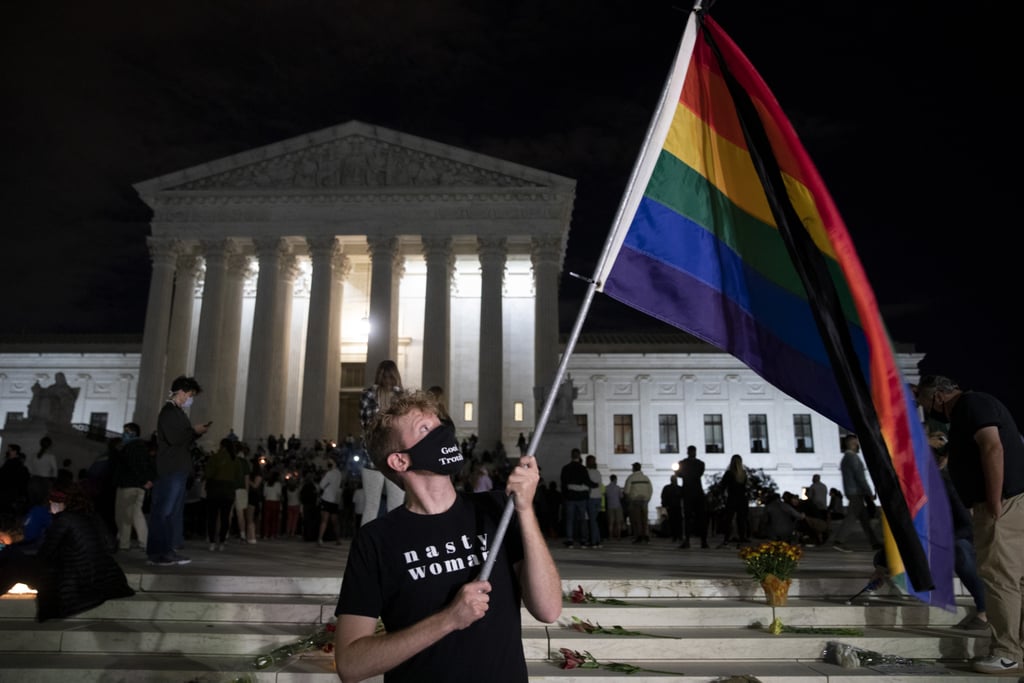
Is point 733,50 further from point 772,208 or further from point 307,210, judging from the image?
point 307,210

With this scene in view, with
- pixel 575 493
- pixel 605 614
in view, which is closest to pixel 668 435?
pixel 575 493

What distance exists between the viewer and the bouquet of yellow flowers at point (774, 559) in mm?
6910

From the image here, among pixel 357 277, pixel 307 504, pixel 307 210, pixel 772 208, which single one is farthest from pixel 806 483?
pixel 772 208

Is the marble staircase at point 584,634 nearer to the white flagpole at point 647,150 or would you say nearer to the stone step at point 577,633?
the stone step at point 577,633

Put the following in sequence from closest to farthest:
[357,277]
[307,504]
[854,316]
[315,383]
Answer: [854,316]
[307,504]
[315,383]
[357,277]

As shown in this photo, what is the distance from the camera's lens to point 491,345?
107 feet

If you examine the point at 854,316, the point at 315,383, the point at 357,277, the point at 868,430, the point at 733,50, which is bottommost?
the point at 868,430

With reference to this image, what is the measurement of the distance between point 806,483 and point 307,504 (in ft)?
132

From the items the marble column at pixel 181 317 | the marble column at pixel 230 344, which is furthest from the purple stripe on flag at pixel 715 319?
the marble column at pixel 181 317

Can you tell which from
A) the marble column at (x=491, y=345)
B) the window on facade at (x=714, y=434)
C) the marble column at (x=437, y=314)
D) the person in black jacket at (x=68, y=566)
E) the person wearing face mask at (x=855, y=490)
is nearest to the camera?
the person in black jacket at (x=68, y=566)

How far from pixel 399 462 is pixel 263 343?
32.2 metres

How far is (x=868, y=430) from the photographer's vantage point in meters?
3.15

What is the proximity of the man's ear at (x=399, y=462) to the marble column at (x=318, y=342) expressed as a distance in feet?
98.4

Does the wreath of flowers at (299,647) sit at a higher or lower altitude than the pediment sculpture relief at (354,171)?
lower
